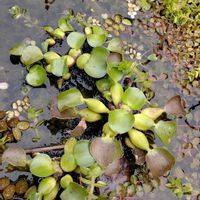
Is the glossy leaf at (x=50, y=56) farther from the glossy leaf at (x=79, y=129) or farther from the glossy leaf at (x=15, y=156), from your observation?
the glossy leaf at (x=15, y=156)

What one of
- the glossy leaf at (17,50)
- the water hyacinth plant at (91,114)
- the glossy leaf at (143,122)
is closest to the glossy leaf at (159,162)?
the water hyacinth plant at (91,114)

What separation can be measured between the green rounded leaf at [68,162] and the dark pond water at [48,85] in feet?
0.43

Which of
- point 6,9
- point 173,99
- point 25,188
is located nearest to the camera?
point 25,188

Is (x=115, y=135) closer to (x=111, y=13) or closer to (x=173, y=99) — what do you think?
(x=173, y=99)

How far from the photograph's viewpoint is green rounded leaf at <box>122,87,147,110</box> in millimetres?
1880

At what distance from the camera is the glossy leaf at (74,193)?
1.72 metres

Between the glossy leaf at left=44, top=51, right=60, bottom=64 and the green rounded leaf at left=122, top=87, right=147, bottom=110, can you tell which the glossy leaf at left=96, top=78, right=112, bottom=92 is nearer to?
the green rounded leaf at left=122, top=87, right=147, bottom=110

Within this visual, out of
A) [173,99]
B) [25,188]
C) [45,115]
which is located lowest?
[25,188]

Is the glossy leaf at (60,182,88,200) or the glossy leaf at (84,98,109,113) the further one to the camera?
the glossy leaf at (84,98,109,113)

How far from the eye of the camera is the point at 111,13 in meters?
2.24

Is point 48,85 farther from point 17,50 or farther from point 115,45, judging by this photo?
point 115,45

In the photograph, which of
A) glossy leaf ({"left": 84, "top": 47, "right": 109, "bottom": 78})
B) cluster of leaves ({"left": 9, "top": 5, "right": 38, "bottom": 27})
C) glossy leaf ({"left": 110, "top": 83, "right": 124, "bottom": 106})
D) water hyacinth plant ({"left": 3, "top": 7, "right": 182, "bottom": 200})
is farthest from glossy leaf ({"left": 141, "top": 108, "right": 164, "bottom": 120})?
cluster of leaves ({"left": 9, "top": 5, "right": 38, "bottom": 27})

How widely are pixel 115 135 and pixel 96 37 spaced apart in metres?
0.44

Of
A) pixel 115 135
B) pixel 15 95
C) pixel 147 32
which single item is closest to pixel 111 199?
pixel 115 135
